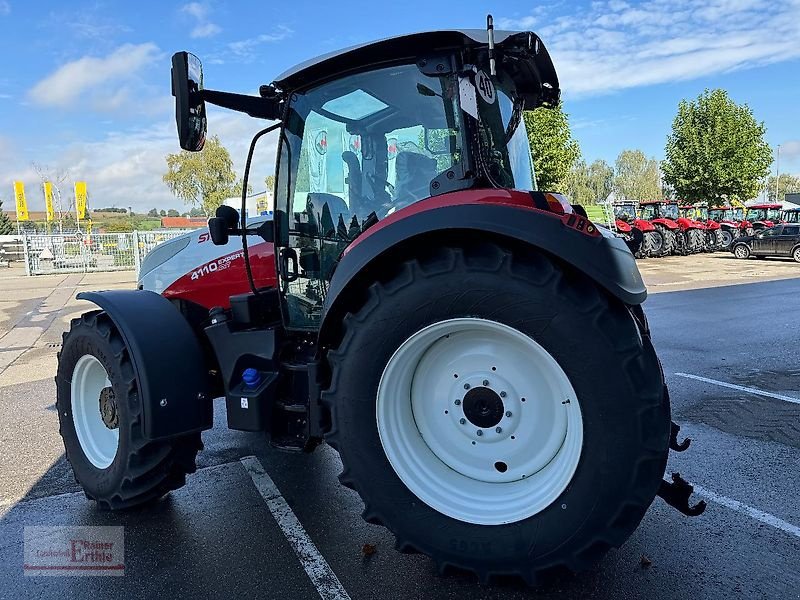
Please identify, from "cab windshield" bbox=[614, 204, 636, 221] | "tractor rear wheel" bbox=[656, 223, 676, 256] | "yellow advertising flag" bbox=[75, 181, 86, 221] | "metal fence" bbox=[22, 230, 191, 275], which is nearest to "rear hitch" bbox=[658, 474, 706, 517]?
"metal fence" bbox=[22, 230, 191, 275]

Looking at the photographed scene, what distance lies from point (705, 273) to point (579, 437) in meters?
19.2

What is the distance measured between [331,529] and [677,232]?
26113mm

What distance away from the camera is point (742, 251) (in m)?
25.2

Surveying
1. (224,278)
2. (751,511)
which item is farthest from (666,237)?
(224,278)

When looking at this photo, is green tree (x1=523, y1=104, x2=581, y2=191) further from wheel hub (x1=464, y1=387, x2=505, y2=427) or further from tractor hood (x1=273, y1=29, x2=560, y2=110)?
wheel hub (x1=464, y1=387, x2=505, y2=427)

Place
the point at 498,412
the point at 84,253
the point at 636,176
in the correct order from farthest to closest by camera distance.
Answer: the point at 636,176 < the point at 84,253 < the point at 498,412

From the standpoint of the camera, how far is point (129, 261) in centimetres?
2352

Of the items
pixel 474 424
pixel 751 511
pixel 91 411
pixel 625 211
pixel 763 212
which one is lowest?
pixel 751 511

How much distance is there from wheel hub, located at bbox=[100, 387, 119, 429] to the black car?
85.1ft

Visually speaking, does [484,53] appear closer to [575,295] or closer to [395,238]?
[395,238]

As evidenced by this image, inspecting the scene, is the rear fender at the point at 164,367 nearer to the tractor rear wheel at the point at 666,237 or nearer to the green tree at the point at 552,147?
the green tree at the point at 552,147

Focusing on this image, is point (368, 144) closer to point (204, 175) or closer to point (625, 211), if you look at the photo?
point (625, 211)

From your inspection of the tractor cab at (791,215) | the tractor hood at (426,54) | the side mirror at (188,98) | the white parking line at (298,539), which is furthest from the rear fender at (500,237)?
the tractor cab at (791,215)

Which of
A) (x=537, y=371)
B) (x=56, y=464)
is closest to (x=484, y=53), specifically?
(x=537, y=371)
